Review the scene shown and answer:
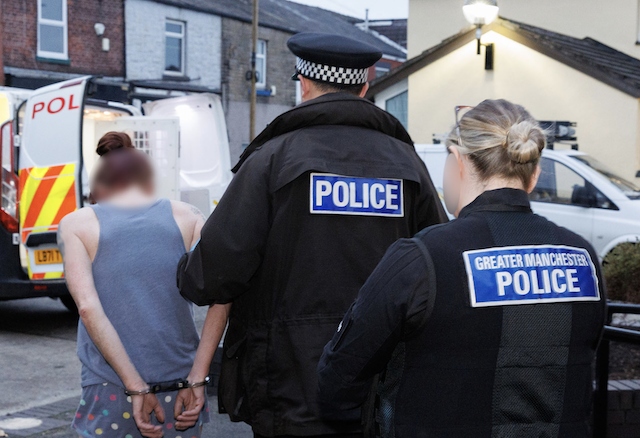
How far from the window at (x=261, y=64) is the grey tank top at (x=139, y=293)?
88.9 ft

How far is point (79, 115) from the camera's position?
757 centimetres

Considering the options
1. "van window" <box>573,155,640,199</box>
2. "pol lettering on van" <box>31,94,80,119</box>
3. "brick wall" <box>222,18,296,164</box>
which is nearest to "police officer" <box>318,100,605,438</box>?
"pol lettering on van" <box>31,94,80,119</box>

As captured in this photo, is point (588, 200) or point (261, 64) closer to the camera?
point (588, 200)

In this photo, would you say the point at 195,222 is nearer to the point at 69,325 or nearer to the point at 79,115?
the point at 79,115

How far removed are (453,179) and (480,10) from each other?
1208 cm

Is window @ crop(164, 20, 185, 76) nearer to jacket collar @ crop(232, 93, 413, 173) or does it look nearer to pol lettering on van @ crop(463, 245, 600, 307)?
jacket collar @ crop(232, 93, 413, 173)

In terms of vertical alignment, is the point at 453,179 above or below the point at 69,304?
above

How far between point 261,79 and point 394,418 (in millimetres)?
28369

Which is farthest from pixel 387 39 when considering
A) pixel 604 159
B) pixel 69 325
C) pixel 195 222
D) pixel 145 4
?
pixel 195 222

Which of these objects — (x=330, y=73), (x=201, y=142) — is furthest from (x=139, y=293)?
(x=201, y=142)

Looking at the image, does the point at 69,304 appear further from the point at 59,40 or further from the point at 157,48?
the point at 157,48

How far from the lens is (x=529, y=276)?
198cm

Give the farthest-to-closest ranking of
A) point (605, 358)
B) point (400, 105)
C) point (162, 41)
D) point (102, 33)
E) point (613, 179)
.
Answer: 1. point (162, 41)
2. point (102, 33)
3. point (400, 105)
4. point (613, 179)
5. point (605, 358)

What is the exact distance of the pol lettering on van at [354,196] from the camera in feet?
8.86
